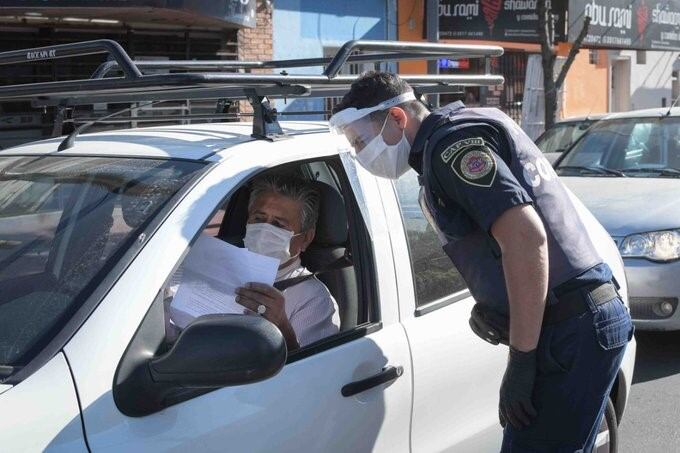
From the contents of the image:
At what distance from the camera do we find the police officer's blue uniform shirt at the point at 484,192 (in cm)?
248

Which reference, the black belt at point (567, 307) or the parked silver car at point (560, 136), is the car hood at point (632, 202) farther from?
the parked silver car at point (560, 136)

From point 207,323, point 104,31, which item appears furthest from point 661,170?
point 104,31

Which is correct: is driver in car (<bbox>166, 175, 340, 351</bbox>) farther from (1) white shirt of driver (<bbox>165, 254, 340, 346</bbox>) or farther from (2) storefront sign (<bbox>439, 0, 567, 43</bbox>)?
(2) storefront sign (<bbox>439, 0, 567, 43</bbox>)

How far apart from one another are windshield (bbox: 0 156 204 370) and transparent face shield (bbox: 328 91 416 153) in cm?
47

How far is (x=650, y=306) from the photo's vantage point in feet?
20.2

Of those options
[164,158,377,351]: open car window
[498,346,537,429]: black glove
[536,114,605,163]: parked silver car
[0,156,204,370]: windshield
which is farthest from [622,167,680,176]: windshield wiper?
[0,156,204,370]: windshield

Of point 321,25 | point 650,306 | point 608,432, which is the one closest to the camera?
point 608,432

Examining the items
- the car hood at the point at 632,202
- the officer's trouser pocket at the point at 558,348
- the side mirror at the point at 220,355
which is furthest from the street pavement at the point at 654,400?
the side mirror at the point at 220,355

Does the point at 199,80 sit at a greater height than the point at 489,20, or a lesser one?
lesser

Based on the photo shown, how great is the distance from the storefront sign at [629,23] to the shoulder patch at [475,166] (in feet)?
55.3

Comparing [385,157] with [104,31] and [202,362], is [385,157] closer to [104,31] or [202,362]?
[202,362]

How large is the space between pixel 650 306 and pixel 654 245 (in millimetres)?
413

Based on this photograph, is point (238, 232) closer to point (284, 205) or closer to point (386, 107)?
point (284, 205)

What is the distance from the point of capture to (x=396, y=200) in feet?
10.2
